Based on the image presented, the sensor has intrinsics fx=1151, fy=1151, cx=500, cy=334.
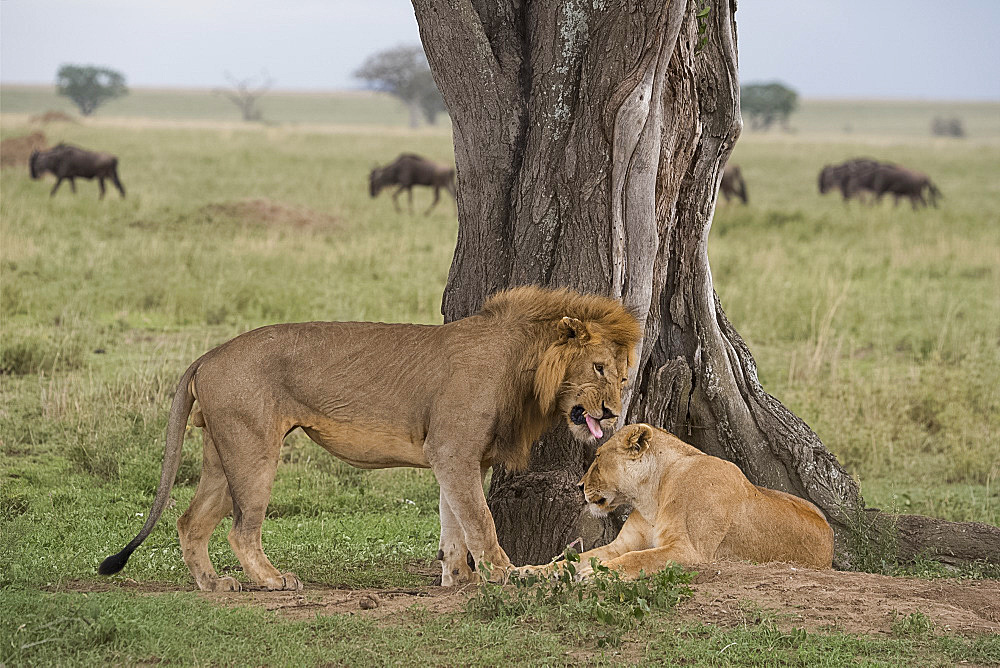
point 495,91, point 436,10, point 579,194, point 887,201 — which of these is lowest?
point 887,201

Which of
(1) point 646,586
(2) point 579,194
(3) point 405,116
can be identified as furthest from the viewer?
(3) point 405,116

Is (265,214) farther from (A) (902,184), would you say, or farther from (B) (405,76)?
(B) (405,76)

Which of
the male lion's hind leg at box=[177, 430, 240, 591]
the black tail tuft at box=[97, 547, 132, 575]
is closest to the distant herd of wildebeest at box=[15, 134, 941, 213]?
the male lion's hind leg at box=[177, 430, 240, 591]

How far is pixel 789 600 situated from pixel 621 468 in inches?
51.4

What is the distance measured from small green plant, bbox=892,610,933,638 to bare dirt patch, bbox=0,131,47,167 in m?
28.3

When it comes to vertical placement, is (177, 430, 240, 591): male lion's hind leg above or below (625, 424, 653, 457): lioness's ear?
below

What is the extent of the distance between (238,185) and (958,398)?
21.3 m

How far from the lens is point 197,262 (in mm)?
15812

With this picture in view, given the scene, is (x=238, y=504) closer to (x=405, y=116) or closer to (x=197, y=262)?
(x=197, y=262)

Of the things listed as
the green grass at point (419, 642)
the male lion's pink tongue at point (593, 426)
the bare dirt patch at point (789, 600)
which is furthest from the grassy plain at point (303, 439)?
the male lion's pink tongue at point (593, 426)

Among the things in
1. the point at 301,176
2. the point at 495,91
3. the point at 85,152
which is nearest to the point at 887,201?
the point at 301,176

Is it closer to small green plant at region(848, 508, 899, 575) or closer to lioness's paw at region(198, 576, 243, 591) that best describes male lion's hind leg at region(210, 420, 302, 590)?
lioness's paw at region(198, 576, 243, 591)

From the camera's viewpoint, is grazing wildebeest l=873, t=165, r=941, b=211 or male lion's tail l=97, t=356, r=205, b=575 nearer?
male lion's tail l=97, t=356, r=205, b=575

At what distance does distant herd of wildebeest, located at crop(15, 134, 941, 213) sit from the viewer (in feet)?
80.8
